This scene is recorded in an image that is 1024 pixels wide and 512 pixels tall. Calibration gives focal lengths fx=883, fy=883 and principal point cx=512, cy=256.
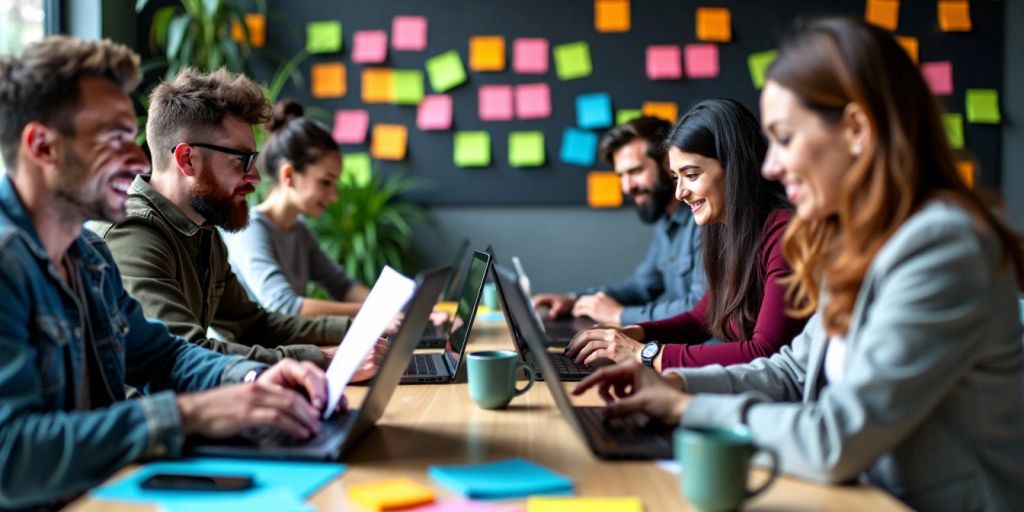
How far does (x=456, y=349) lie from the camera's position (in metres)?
1.87

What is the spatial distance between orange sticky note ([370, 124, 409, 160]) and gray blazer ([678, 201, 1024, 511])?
9.99 feet

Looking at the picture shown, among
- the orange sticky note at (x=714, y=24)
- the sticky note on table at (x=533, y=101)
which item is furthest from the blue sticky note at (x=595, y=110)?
the orange sticky note at (x=714, y=24)

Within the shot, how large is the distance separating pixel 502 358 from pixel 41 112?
71 centimetres

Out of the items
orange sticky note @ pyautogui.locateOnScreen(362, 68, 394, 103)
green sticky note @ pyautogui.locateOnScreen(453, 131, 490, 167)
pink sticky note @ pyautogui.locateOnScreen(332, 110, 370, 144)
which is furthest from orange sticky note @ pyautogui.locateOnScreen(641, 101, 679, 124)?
pink sticky note @ pyautogui.locateOnScreen(332, 110, 370, 144)

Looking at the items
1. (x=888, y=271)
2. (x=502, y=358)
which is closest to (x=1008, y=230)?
(x=888, y=271)

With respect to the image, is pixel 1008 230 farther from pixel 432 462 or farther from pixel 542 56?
pixel 542 56

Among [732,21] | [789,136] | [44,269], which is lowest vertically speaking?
[44,269]

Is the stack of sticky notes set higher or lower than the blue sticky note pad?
lower

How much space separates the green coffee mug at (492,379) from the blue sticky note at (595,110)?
2.67 metres

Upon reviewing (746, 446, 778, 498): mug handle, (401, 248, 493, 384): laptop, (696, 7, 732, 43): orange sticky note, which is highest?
(696, 7, 732, 43): orange sticky note

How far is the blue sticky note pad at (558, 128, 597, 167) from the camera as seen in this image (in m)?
3.93

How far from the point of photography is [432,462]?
108 cm

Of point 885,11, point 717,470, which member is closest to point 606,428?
point 717,470

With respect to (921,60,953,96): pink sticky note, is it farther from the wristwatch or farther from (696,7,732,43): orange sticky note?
the wristwatch
